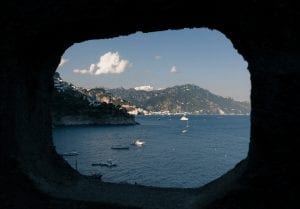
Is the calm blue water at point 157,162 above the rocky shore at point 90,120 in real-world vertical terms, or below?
below

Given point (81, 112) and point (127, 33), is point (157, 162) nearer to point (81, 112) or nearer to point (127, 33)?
point (127, 33)

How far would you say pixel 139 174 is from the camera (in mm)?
47031

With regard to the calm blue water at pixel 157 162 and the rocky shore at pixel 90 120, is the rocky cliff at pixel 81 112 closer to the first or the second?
the rocky shore at pixel 90 120

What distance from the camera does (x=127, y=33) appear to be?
5.75 metres

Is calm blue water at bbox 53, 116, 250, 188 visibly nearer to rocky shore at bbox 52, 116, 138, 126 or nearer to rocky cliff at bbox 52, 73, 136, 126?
rocky cliff at bbox 52, 73, 136, 126

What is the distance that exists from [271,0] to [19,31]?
10.7 ft

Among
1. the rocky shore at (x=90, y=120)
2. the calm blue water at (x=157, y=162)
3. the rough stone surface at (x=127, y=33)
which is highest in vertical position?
the rough stone surface at (x=127, y=33)

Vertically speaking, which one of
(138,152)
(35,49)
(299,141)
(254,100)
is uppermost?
(35,49)

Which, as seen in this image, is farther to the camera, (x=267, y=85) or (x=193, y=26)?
(x=193, y=26)

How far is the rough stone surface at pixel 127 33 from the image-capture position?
14.0 ft

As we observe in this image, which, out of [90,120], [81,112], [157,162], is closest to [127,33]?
[157,162]

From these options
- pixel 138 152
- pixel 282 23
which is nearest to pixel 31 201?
pixel 282 23

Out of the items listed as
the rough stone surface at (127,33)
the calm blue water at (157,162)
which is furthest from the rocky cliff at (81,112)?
the rough stone surface at (127,33)

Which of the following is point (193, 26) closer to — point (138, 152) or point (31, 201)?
point (31, 201)
